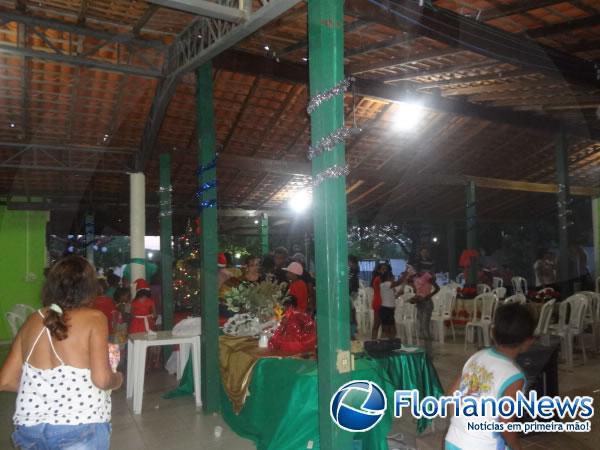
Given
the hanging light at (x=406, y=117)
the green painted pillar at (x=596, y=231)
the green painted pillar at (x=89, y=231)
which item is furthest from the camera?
the green painted pillar at (x=596, y=231)

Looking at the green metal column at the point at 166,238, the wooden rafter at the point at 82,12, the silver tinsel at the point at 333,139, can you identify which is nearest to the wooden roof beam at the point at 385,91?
the wooden rafter at the point at 82,12

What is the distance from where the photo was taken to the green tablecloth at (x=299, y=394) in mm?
2873

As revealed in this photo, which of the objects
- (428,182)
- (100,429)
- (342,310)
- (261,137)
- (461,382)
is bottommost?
(100,429)

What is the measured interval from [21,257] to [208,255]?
724 centimetres

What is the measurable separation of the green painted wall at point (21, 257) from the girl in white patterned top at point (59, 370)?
8.83 metres

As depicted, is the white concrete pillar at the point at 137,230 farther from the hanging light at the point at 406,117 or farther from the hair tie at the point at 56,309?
the hair tie at the point at 56,309

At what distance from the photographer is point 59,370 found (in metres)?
1.93

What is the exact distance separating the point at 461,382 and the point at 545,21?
154 inches

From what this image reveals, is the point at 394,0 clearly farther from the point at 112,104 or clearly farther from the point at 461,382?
the point at 112,104

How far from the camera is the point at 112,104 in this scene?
6.90 meters

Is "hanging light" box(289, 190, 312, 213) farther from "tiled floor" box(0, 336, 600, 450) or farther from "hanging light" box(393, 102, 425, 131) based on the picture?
"tiled floor" box(0, 336, 600, 450)

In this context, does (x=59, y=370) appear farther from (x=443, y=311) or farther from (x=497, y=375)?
(x=443, y=311)

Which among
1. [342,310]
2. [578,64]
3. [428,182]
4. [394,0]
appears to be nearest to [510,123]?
[428,182]

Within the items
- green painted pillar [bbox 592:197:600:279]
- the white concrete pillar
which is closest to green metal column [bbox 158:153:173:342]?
the white concrete pillar
